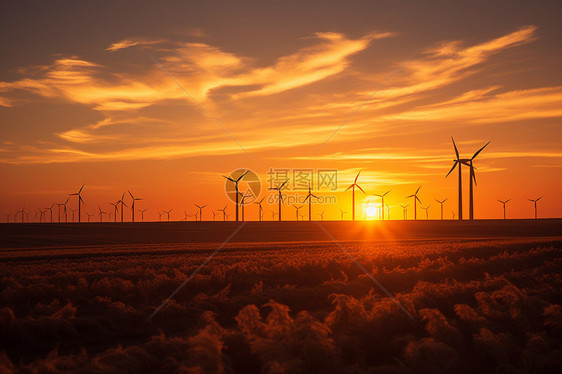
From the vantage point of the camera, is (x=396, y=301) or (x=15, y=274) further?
(x=15, y=274)

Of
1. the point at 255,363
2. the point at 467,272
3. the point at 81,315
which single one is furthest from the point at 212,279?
the point at 467,272

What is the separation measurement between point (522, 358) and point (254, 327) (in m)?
8.49

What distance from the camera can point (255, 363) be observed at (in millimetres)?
15117

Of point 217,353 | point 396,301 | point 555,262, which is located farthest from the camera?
point 555,262

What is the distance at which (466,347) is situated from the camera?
16.9m

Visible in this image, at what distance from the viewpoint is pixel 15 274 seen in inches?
1230

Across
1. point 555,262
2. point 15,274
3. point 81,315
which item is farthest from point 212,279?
point 555,262

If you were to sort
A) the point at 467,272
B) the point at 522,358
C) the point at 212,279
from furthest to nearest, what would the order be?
the point at 467,272 → the point at 212,279 → the point at 522,358

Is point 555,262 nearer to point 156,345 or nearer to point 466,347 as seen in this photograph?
point 466,347

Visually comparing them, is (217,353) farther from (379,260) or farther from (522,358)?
(379,260)

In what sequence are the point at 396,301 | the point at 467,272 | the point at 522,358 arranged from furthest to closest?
the point at 467,272, the point at 396,301, the point at 522,358

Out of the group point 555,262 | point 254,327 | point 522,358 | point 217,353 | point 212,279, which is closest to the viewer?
point 217,353

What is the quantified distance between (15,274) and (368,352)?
970 inches

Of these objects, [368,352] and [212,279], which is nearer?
[368,352]
